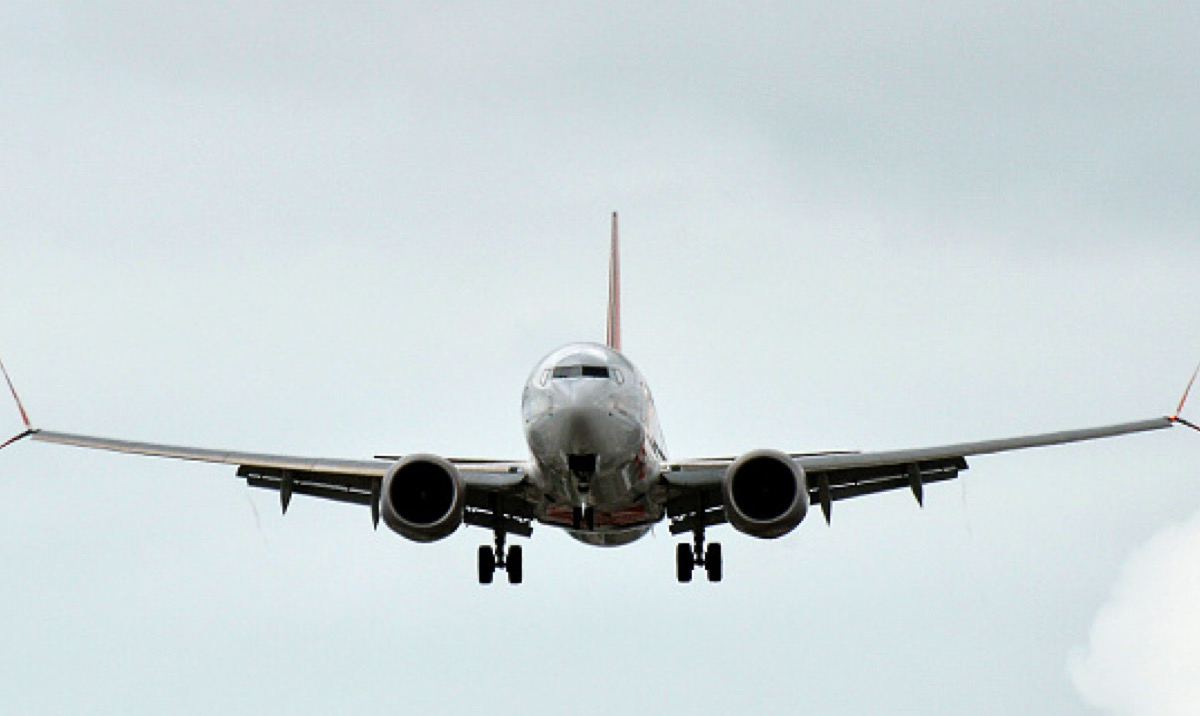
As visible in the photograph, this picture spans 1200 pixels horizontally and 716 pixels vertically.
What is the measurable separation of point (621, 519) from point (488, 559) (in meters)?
3.86

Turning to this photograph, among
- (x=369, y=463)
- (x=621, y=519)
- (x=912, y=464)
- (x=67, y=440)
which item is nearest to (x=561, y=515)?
(x=621, y=519)

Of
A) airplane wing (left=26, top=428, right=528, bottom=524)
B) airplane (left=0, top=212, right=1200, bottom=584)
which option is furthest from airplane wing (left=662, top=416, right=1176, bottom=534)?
airplane wing (left=26, top=428, right=528, bottom=524)

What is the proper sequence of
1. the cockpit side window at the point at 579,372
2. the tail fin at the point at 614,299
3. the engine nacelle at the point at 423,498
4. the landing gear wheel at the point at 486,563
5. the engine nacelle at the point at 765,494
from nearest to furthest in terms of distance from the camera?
the cockpit side window at the point at 579,372
the engine nacelle at the point at 423,498
the engine nacelle at the point at 765,494
the landing gear wheel at the point at 486,563
the tail fin at the point at 614,299

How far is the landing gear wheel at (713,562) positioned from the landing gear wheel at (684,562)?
0.88 ft

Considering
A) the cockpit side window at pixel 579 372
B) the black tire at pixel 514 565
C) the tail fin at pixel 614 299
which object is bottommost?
the black tire at pixel 514 565

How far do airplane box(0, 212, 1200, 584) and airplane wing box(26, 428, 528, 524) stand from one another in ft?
0.08

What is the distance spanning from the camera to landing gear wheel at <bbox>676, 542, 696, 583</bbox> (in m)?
40.0

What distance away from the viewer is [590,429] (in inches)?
1271

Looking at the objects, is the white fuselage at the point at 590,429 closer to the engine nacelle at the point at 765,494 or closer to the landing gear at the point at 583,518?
the landing gear at the point at 583,518

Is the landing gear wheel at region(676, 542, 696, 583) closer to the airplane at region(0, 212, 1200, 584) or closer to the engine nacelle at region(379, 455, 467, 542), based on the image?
the airplane at region(0, 212, 1200, 584)

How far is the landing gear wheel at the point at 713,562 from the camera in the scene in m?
40.0

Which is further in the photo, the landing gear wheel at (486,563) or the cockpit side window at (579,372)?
the landing gear wheel at (486,563)

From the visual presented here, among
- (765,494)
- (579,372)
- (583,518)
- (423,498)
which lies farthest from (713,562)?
(579,372)

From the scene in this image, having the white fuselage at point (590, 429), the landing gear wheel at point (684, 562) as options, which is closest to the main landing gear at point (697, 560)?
the landing gear wheel at point (684, 562)
